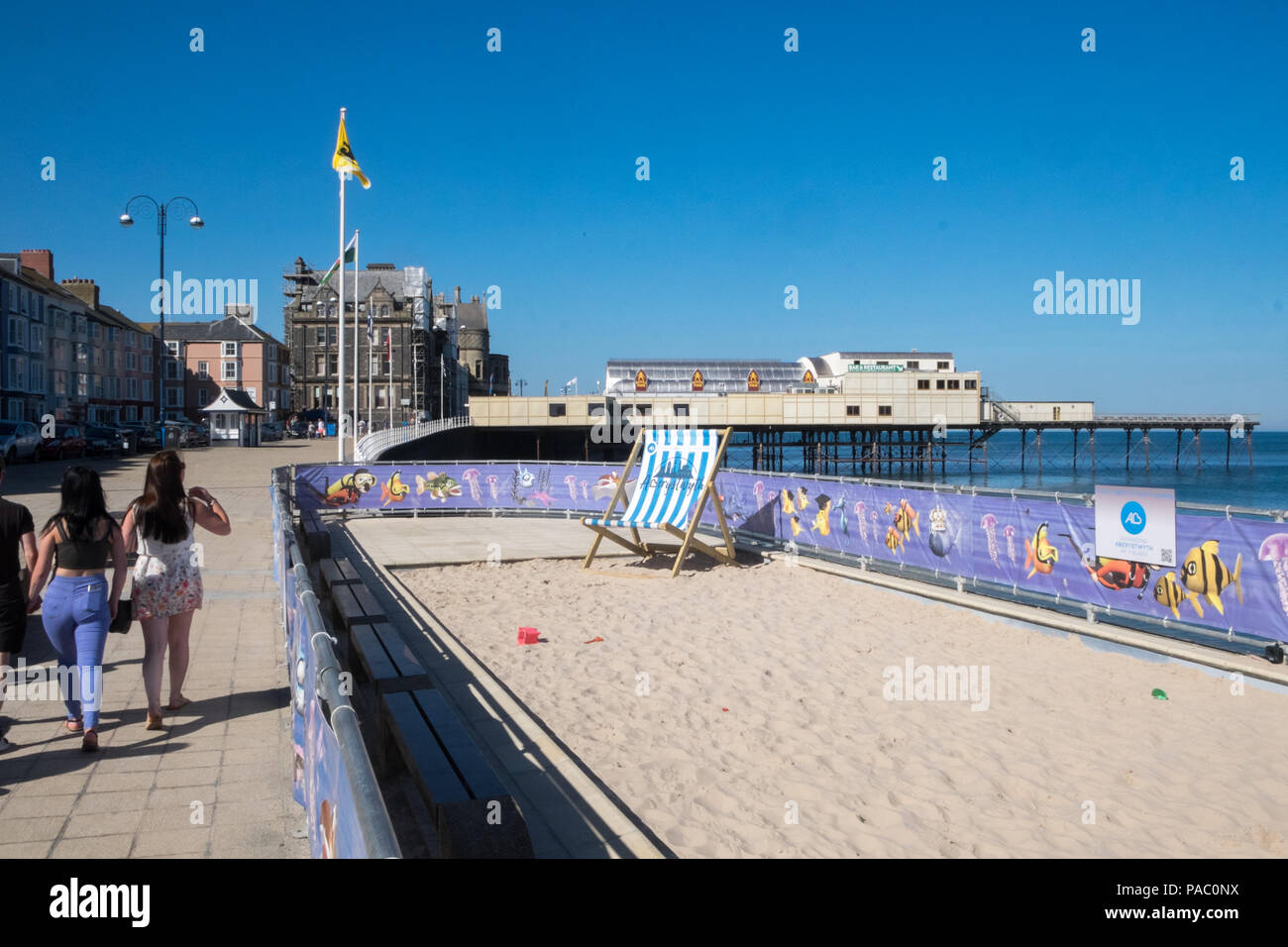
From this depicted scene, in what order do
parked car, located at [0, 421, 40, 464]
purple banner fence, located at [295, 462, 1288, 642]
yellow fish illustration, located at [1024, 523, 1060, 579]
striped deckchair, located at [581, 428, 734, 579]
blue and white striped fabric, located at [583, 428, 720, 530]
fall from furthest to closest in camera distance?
parked car, located at [0, 421, 40, 464]
blue and white striped fabric, located at [583, 428, 720, 530]
striped deckchair, located at [581, 428, 734, 579]
yellow fish illustration, located at [1024, 523, 1060, 579]
purple banner fence, located at [295, 462, 1288, 642]

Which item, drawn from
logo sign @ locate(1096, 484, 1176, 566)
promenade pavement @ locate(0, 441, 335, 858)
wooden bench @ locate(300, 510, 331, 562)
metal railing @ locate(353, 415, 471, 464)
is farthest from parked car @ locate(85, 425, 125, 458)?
logo sign @ locate(1096, 484, 1176, 566)

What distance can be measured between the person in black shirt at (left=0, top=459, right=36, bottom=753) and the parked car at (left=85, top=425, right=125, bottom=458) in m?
34.0

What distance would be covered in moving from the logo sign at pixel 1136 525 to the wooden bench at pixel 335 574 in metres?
7.42

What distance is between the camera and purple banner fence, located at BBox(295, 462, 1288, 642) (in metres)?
7.98

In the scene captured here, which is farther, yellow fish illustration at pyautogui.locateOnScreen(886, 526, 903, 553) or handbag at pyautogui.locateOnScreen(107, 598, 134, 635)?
yellow fish illustration at pyautogui.locateOnScreen(886, 526, 903, 553)

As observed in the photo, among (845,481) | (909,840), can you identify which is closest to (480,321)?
(845,481)

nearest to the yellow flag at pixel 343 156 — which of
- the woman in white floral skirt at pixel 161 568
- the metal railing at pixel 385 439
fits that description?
the metal railing at pixel 385 439

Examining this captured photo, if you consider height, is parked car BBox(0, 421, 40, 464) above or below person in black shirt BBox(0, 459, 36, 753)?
above

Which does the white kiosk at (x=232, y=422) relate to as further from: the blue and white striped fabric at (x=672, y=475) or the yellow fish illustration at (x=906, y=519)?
the yellow fish illustration at (x=906, y=519)

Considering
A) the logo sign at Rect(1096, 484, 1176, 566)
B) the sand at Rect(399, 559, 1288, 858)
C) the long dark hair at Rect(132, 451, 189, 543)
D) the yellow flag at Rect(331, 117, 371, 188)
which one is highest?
the yellow flag at Rect(331, 117, 371, 188)

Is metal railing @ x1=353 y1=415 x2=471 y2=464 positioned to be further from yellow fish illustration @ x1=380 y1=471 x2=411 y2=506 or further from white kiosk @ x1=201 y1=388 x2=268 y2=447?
white kiosk @ x1=201 y1=388 x2=268 y2=447

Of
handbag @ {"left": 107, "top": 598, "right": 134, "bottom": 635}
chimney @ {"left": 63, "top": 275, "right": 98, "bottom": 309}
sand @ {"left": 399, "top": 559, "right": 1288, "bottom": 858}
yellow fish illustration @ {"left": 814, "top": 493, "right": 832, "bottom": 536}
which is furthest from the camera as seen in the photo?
chimney @ {"left": 63, "top": 275, "right": 98, "bottom": 309}
